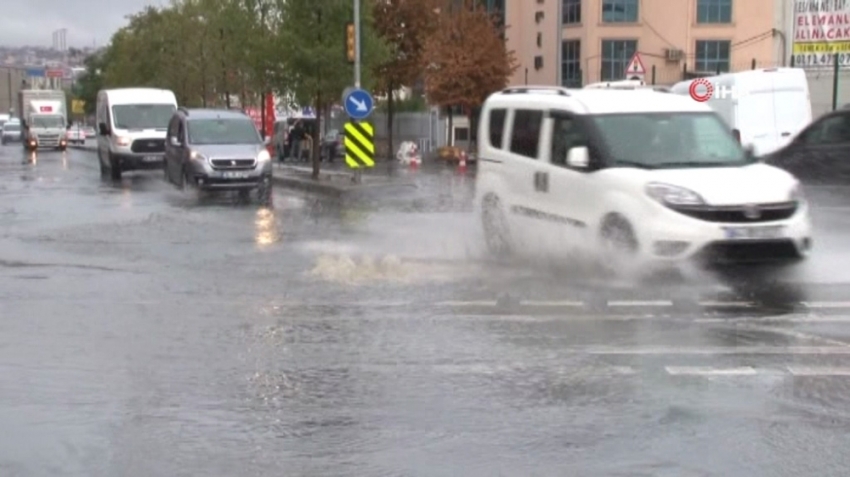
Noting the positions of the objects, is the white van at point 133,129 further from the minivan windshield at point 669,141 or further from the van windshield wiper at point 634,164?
the van windshield wiper at point 634,164

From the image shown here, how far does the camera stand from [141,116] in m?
33.8

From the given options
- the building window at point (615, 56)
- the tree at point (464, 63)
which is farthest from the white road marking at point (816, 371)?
the building window at point (615, 56)

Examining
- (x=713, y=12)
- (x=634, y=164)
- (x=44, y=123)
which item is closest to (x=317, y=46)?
(x=634, y=164)

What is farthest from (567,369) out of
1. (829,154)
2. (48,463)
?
(829,154)

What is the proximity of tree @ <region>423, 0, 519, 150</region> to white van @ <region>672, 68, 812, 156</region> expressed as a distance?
21.0 meters

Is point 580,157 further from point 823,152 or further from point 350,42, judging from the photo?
point 350,42

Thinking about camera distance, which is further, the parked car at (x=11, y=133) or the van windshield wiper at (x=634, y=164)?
the parked car at (x=11, y=133)

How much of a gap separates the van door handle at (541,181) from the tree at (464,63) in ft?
115

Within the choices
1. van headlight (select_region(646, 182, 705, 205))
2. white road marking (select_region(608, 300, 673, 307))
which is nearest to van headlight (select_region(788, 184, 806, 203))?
van headlight (select_region(646, 182, 705, 205))

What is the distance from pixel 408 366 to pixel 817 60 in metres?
26.9

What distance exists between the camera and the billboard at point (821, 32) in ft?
102

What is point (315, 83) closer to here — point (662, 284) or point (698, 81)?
point (698, 81)

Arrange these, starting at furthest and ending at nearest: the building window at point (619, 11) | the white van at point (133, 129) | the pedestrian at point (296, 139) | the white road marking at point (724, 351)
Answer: the building window at point (619, 11) → the pedestrian at point (296, 139) → the white van at point (133, 129) → the white road marking at point (724, 351)

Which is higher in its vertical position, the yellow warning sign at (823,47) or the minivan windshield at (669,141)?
the yellow warning sign at (823,47)
